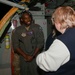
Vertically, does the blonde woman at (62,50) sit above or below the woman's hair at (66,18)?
below

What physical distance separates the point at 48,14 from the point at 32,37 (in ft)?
3.62

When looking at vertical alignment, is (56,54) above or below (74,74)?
above

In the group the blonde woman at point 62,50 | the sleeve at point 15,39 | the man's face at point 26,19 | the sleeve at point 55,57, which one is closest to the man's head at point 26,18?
the man's face at point 26,19

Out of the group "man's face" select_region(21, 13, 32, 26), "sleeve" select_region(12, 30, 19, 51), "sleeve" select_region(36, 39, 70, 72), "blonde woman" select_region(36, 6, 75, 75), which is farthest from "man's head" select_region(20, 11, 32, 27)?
"sleeve" select_region(36, 39, 70, 72)

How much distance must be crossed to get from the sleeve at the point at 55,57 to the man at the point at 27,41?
2007 mm

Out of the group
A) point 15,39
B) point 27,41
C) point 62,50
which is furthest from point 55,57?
point 15,39

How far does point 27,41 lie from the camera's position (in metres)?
3.59

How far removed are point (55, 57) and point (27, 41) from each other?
6.83ft

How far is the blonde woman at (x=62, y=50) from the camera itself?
1.54 meters

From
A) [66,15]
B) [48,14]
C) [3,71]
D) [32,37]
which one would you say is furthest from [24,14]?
[66,15]

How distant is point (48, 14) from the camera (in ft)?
14.7

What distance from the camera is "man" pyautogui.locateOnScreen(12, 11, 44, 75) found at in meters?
3.60

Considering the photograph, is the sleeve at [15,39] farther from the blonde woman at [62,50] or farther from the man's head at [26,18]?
the blonde woman at [62,50]

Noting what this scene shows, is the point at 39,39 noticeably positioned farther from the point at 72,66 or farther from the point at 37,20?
the point at 72,66
